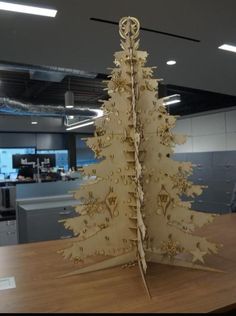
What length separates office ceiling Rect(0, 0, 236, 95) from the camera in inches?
91.8

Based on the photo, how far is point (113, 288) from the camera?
1077mm

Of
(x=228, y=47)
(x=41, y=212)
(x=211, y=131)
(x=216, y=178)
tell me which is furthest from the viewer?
(x=211, y=131)

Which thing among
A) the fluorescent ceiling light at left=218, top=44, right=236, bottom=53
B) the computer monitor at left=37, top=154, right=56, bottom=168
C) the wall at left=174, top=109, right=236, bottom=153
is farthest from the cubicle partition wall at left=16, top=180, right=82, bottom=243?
the wall at left=174, top=109, right=236, bottom=153

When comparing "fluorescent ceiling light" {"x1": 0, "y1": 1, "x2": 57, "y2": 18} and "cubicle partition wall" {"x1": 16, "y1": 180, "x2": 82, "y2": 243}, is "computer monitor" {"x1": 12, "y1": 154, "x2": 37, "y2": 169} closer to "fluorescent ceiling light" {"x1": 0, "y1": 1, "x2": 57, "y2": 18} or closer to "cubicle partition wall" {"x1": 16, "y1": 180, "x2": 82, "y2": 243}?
"cubicle partition wall" {"x1": 16, "y1": 180, "x2": 82, "y2": 243}

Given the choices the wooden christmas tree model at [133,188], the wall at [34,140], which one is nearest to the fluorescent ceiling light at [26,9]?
the wooden christmas tree model at [133,188]

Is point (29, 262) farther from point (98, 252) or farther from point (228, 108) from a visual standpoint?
point (228, 108)

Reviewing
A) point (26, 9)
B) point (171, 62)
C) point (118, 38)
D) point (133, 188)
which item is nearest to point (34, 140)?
point (171, 62)

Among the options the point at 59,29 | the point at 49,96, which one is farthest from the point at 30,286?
the point at 49,96

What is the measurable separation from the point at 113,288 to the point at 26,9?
81.8 inches

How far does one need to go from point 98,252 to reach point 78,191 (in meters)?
0.26

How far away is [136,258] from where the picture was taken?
1.31 metres

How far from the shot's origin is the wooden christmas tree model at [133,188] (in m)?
1.25

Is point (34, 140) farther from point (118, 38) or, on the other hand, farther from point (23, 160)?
point (118, 38)

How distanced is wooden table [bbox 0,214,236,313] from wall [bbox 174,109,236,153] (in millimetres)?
6268
